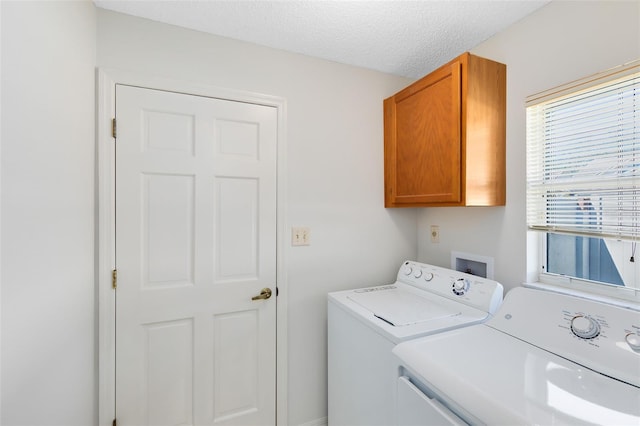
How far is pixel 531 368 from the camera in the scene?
96 centimetres

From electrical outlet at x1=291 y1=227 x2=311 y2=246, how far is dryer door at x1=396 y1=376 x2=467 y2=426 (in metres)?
0.94

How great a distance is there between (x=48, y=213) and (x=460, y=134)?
173cm

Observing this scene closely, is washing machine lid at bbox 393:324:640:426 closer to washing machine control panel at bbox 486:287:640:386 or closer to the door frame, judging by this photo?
washing machine control panel at bbox 486:287:640:386

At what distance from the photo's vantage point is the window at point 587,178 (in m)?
1.14

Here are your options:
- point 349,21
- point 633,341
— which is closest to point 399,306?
point 633,341

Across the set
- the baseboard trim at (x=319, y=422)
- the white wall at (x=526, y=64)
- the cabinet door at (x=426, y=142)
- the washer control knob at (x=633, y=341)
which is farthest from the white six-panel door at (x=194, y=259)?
the washer control knob at (x=633, y=341)

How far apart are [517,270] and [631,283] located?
41 cm

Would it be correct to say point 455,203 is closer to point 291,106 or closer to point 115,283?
point 291,106

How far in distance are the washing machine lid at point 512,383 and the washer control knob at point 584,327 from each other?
0.11m

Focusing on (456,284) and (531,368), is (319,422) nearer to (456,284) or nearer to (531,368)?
(456,284)

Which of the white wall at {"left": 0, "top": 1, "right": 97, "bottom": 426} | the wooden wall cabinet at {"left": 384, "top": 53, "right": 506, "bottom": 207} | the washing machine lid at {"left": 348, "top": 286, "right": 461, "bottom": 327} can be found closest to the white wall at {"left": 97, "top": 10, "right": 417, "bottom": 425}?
the washing machine lid at {"left": 348, "top": 286, "right": 461, "bottom": 327}

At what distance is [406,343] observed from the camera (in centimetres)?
114

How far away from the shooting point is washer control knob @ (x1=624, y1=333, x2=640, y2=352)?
904 mm

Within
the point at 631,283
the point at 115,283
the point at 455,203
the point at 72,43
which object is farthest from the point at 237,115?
the point at 631,283
